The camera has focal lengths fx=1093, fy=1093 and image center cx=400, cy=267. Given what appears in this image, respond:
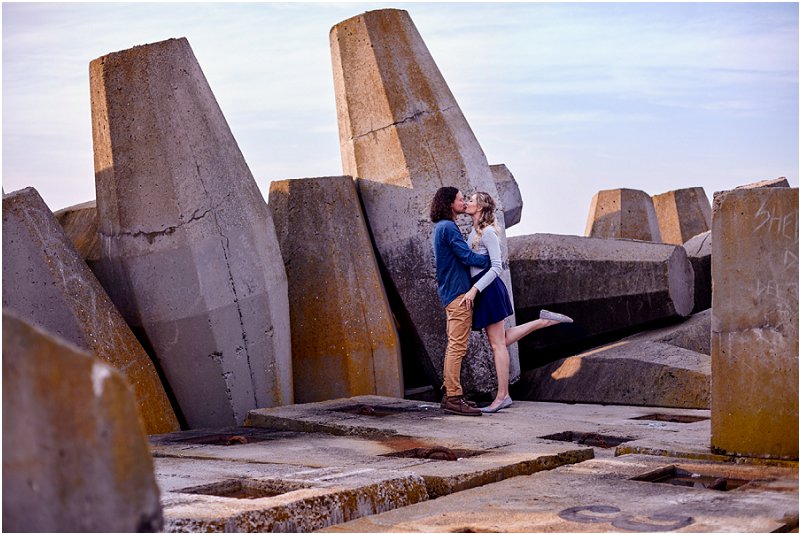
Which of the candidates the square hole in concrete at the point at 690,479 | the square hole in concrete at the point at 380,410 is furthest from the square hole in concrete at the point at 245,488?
the square hole in concrete at the point at 380,410

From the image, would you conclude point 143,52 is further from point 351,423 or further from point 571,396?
point 571,396

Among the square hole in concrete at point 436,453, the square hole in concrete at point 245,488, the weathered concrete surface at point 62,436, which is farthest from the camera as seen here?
the square hole in concrete at point 436,453

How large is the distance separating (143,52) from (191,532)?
4.51 m

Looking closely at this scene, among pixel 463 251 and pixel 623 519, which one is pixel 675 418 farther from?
pixel 623 519

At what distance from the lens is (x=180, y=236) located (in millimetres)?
6957

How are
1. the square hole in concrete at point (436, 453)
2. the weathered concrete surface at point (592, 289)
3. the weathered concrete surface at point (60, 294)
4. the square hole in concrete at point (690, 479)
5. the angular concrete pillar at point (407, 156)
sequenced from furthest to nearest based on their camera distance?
the weathered concrete surface at point (592, 289) → the angular concrete pillar at point (407, 156) → the weathered concrete surface at point (60, 294) → the square hole in concrete at point (436, 453) → the square hole in concrete at point (690, 479)

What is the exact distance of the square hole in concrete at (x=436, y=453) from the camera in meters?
5.06

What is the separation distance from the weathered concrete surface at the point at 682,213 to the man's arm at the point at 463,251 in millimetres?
9385

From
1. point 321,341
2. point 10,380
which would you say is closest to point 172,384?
point 321,341

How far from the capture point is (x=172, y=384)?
7098 millimetres

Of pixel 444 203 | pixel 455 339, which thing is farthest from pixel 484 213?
pixel 455 339

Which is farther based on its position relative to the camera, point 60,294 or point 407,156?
point 407,156

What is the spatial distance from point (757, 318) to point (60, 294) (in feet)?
12.7

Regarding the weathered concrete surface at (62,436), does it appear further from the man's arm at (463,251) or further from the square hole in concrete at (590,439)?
the man's arm at (463,251)
